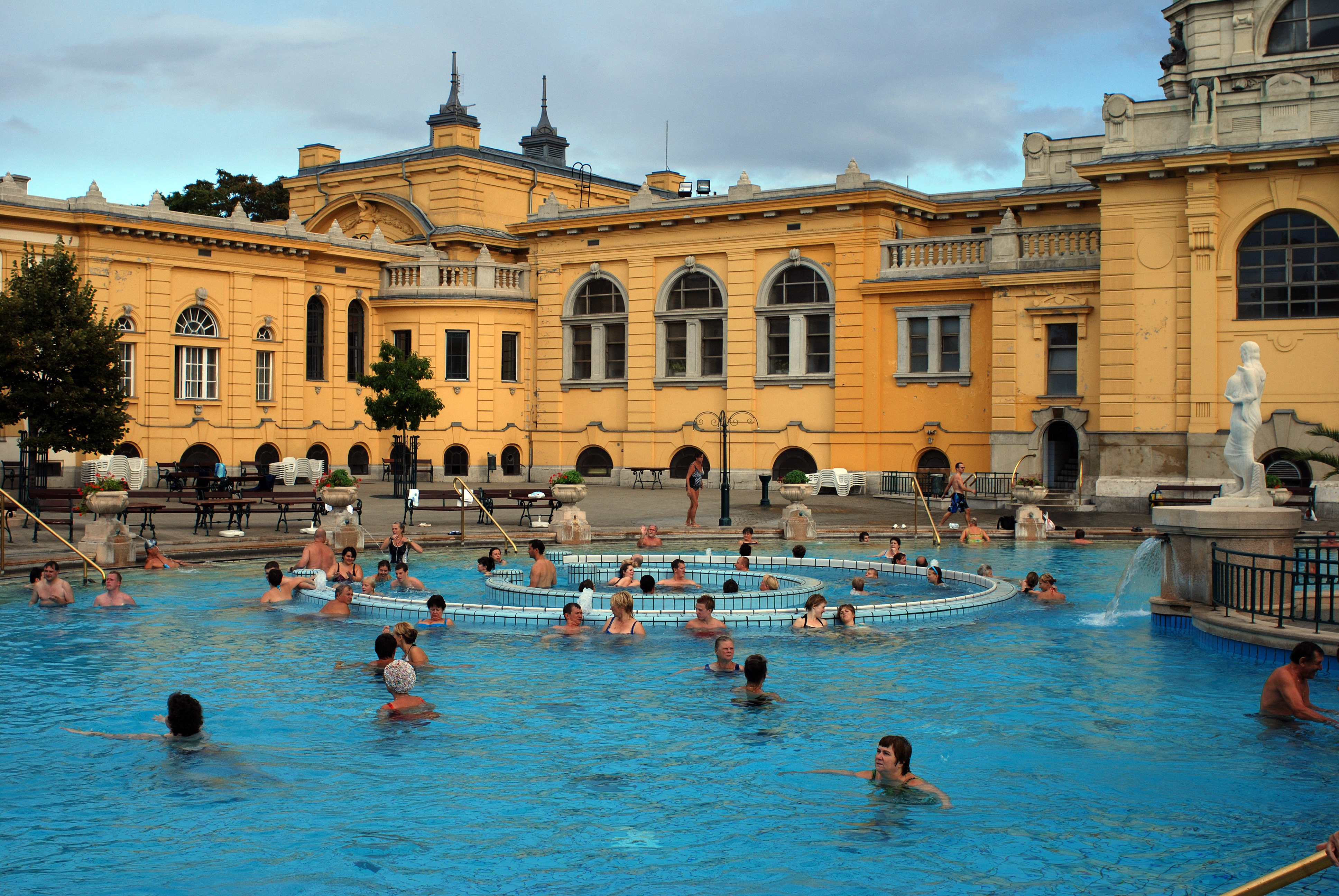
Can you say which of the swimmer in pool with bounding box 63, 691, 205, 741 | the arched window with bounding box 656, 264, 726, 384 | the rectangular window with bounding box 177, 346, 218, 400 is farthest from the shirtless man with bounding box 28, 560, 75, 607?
the arched window with bounding box 656, 264, 726, 384

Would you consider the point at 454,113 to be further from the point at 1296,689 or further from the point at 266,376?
the point at 1296,689

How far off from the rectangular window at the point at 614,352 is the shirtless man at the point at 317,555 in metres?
22.8

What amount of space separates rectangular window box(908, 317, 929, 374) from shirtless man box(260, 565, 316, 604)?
22.7 meters

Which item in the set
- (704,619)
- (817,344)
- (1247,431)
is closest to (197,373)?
(817,344)

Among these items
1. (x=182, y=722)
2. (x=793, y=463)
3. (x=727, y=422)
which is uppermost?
(x=727, y=422)

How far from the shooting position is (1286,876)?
539 cm

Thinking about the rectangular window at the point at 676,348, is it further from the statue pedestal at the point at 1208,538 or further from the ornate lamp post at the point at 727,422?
the statue pedestal at the point at 1208,538

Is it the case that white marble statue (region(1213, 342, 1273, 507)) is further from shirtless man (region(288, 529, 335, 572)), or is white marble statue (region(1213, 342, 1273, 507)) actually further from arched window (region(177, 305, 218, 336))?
arched window (region(177, 305, 218, 336))

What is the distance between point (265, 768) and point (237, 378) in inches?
1153

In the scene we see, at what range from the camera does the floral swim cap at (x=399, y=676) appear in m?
10.9

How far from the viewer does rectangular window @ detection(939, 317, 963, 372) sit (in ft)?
116

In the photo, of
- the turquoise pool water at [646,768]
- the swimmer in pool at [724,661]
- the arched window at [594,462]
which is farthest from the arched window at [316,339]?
the swimmer in pool at [724,661]

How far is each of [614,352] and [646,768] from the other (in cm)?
3246

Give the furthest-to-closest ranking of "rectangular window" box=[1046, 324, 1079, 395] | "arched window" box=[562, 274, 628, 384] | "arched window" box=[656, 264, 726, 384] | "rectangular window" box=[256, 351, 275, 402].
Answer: "arched window" box=[562, 274, 628, 384], "arched window" box=[656, 264, 726, 384], "rectangular window" box=[256, 351, 275, 402], "rectangular window" box=[1046, 324, 1079, 395]
